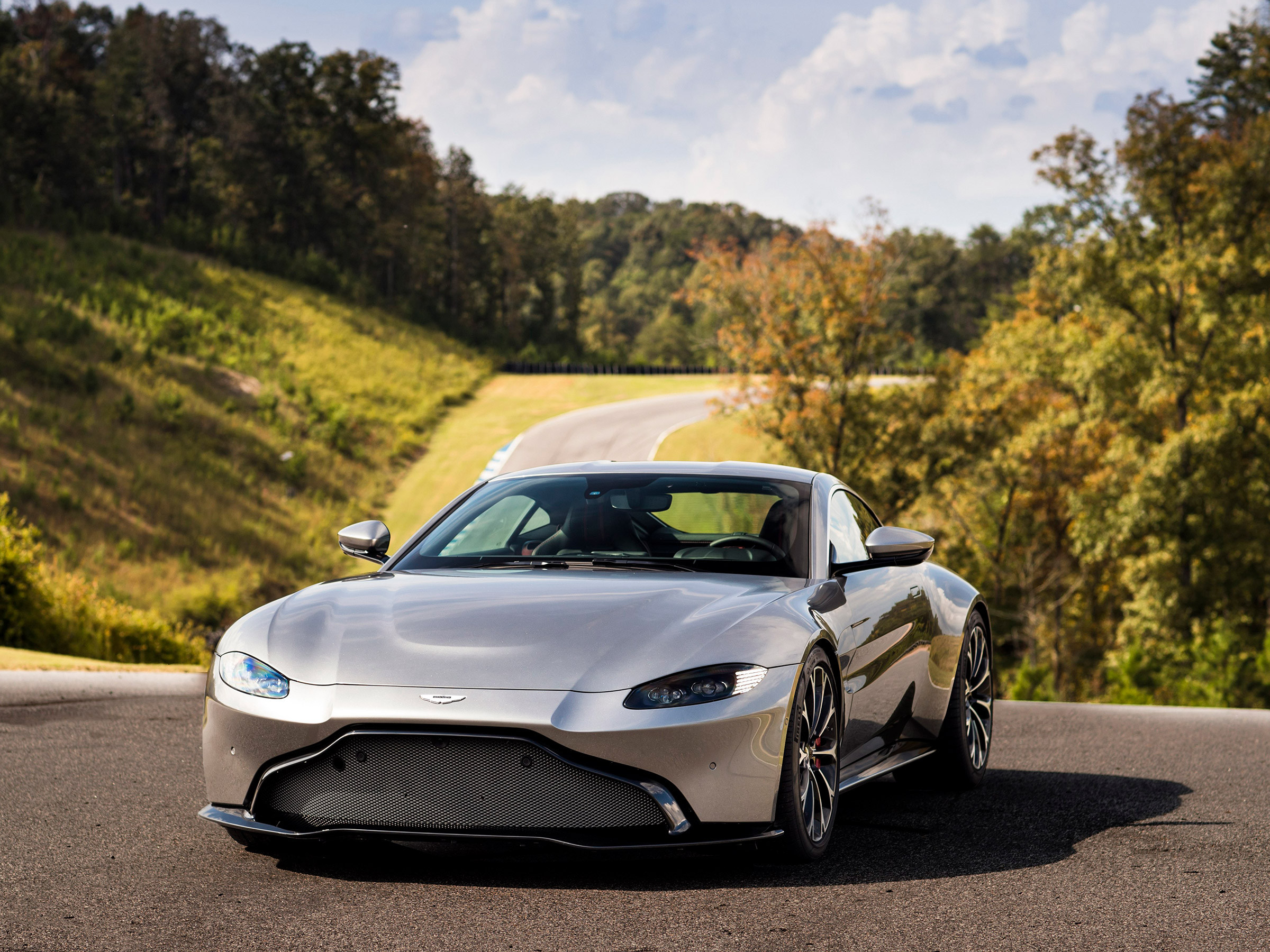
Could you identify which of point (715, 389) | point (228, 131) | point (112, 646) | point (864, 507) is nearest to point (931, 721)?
point (864, 507)

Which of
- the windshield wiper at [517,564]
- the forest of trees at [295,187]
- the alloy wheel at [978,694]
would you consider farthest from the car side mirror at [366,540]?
the forest of trees at [295,187]

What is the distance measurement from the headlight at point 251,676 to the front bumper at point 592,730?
0.11 feet

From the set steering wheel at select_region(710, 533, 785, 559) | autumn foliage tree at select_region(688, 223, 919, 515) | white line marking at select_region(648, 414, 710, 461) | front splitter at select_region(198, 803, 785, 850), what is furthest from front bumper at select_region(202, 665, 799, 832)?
white line marking at select_region(648, 414, 710, 461)

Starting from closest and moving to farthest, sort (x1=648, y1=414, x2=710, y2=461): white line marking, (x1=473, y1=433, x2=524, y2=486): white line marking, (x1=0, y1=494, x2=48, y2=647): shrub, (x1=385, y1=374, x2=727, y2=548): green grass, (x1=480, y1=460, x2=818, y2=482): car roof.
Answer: (x1=480, y1=460, x2=818, y2=482): car roof < (x1=0, y1=494, x2=48, y2=647): shrub < (x1=385, y1=374, x2=727, y2=548): green grass < (x1=473, y1=433, x2=524, y2=486): white line marking < (x1=648, y1=414, x2=710, y2=461): white line marking

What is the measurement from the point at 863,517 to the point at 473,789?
316 centimetres

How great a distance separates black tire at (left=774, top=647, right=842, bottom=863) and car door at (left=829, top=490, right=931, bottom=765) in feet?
0.77

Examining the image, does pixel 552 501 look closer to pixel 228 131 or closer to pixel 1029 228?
pixel 228 131

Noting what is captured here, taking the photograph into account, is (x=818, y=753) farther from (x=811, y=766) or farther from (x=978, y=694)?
(x=978, y=694)

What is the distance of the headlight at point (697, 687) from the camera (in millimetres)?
4289

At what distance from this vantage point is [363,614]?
15.7 ft

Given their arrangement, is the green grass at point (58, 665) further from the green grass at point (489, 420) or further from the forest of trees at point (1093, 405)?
the green grass at point (489, 420)

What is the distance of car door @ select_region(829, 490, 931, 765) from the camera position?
549 cm

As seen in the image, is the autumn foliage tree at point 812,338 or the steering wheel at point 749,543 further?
the autumn foliage tree at point 812,338

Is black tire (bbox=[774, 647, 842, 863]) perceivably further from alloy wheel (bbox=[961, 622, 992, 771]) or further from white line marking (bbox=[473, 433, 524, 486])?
white line marking (bbox=[473, 433, 524, 486])
